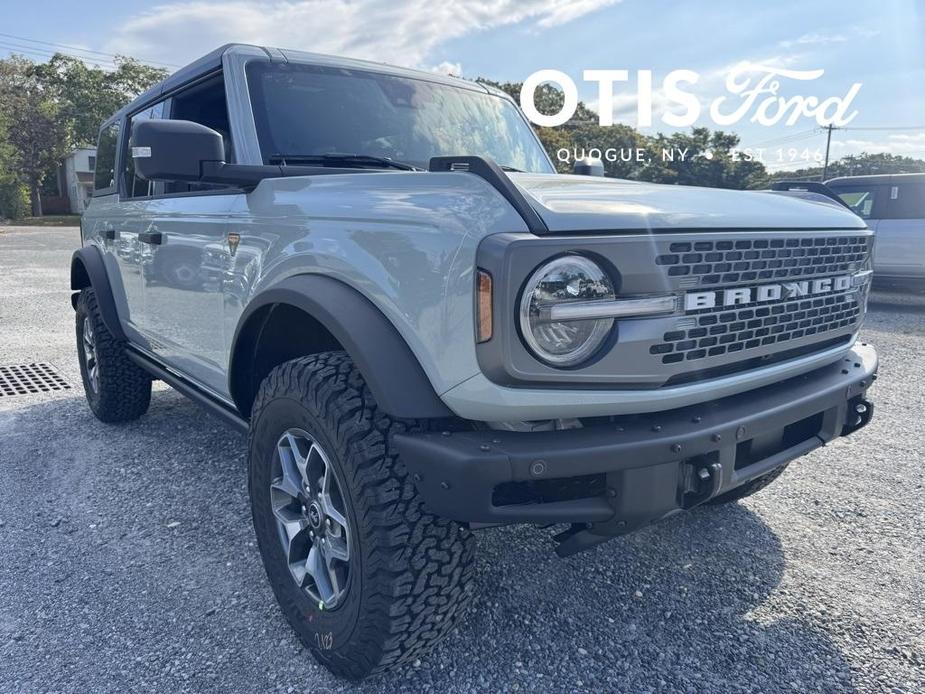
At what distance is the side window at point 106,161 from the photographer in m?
4.71

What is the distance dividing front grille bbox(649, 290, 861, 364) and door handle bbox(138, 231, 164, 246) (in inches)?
101

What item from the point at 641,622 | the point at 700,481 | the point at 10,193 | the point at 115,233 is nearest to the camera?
the point at 700,481

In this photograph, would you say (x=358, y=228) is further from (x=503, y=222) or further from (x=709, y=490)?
(x=709, y=490)

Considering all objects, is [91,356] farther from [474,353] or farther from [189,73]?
[474,353]

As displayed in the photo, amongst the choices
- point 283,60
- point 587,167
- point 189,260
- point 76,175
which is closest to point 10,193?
point 76,175

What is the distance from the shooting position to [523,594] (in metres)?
2.62

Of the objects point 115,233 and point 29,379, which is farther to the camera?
point 29,379

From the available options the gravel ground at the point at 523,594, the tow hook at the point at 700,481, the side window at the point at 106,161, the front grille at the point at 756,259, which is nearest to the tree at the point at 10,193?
the side window at the point at 106,161

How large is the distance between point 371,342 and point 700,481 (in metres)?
0.94

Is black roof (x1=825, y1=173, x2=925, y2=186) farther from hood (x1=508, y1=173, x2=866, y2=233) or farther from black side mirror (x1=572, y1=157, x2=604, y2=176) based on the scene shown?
hood (x1=508, y1=173, x2=866, y2=233)

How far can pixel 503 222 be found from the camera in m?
1.71

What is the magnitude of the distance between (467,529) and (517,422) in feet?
1.23

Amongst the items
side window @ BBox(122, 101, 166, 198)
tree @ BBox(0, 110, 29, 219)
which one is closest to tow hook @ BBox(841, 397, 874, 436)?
side window @ BBox(122, 101, 166, 198)

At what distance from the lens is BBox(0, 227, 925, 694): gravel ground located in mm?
2195
